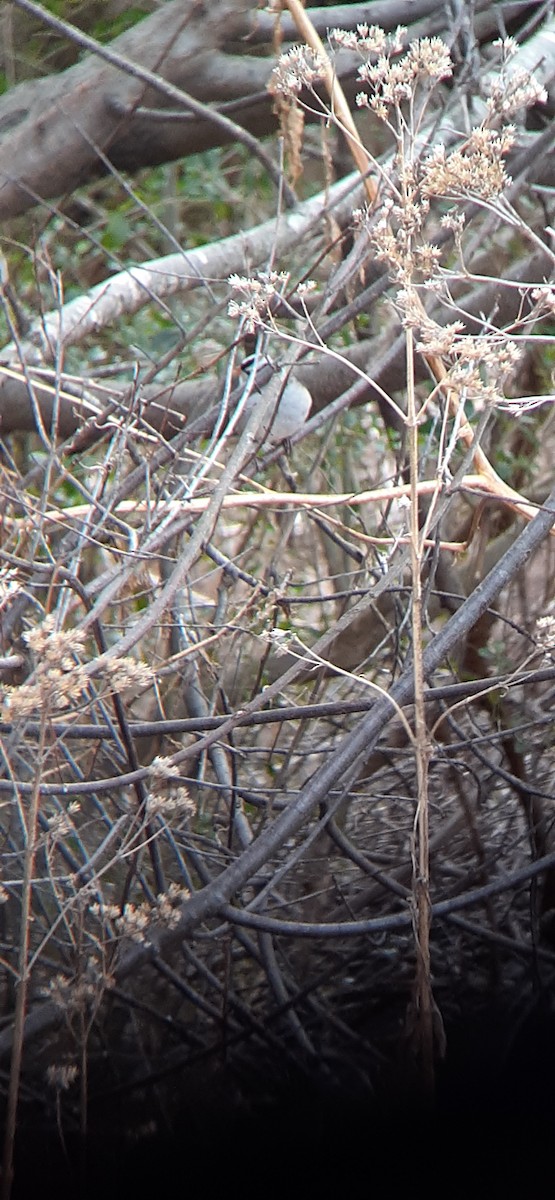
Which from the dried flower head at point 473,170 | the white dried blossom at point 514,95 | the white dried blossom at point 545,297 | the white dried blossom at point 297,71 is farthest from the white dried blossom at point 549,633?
the white dried blossom at point 297,71

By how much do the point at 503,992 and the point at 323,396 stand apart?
1.39m

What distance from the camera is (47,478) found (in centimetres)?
153

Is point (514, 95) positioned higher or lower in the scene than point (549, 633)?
higher

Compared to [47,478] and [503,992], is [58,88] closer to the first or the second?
[47,478]

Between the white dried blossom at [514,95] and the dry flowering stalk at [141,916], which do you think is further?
the white dried blossom at [514,95]

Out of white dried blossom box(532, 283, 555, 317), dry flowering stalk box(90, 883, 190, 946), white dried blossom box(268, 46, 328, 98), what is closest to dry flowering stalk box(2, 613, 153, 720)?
dry flowering stalk box(90, 883, 190, 946)

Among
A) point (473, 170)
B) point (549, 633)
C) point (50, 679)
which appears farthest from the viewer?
point (549, 633)

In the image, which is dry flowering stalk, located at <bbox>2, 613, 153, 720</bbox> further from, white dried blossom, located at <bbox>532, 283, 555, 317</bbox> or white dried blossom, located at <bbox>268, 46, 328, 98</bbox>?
white dried blossom, located at <bbox>268, 46, 328, 98</bbox>

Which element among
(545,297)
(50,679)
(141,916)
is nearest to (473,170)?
(545,297)

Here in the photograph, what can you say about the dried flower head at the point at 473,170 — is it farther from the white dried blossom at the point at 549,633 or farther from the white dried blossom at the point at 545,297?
the white dried blossom at the point at 549,633

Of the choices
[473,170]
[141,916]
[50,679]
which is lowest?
[141,916]

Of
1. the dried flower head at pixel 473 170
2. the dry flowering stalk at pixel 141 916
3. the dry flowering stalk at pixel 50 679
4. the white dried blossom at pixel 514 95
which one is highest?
the white dried blossom at pixel 514 95

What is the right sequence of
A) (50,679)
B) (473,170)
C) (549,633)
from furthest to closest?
(549,633)
(473,170)
(50,679)

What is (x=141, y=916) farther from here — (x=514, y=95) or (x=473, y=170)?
(x=514, y=95)
